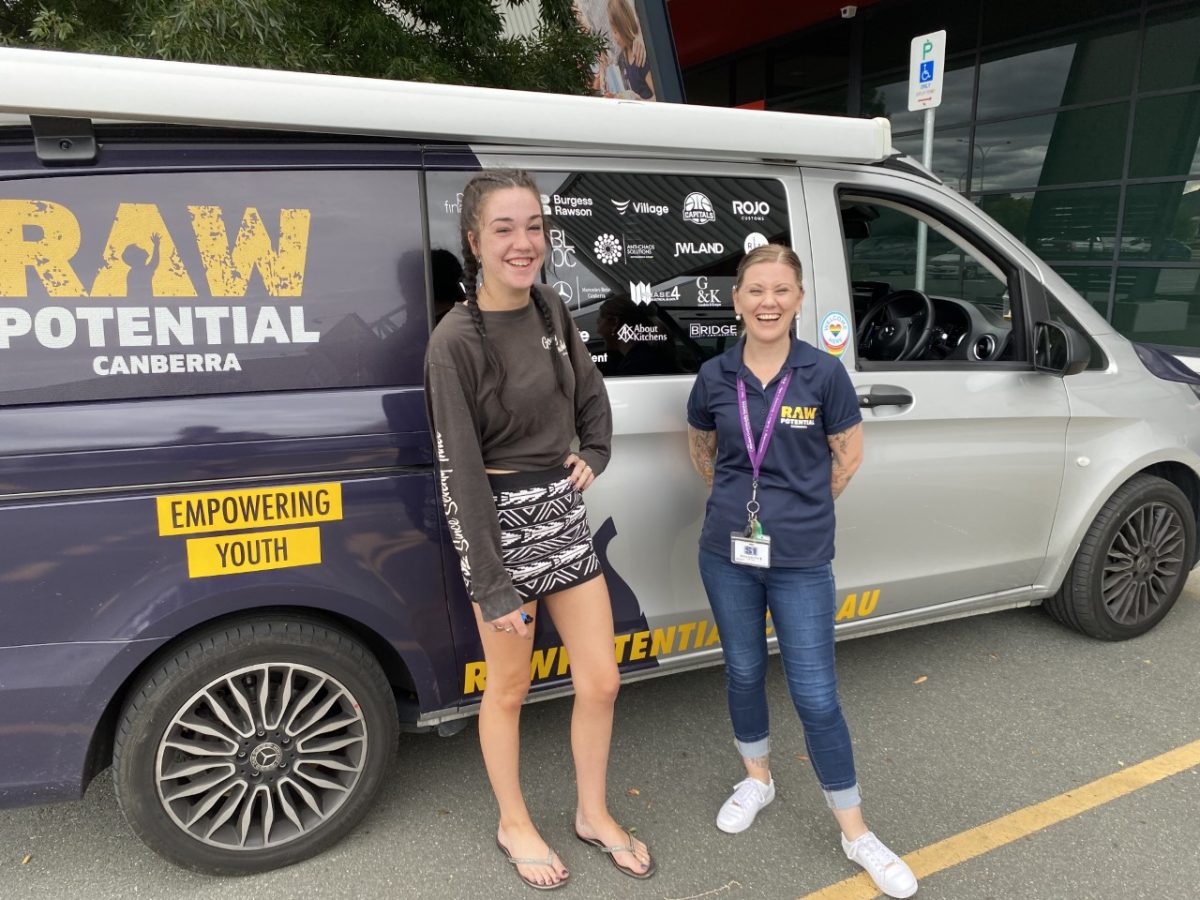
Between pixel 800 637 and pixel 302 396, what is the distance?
143 centimetres

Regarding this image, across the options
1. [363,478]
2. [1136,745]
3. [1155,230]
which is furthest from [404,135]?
[1155,230]

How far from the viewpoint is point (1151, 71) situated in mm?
8328

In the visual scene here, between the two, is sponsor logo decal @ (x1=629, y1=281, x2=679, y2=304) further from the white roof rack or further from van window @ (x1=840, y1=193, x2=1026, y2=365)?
van window @ (x1=840, y1=193, x2=1026, y2=365)

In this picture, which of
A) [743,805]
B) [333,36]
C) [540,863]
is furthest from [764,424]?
[333,36]

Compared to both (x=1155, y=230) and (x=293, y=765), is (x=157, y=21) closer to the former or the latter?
(x=293, y=765)

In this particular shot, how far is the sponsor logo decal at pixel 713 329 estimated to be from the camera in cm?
265

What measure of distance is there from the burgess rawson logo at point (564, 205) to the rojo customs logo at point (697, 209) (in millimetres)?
328

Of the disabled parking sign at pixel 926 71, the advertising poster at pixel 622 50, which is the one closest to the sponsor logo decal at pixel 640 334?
the disabled parking sign at pixel 926 71

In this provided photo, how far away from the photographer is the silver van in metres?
1.96

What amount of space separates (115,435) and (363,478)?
1.88 ft

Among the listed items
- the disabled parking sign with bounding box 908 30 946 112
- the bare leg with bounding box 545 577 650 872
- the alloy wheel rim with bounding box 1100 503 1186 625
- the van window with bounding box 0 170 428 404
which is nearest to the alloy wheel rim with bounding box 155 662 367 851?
the bare leg with bounding box 545 577 650 872

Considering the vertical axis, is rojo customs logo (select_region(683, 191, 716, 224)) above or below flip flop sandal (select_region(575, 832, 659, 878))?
above

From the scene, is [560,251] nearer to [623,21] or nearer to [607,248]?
[607,248]

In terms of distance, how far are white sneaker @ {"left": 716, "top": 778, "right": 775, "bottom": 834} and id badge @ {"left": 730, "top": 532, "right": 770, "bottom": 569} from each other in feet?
2.59
